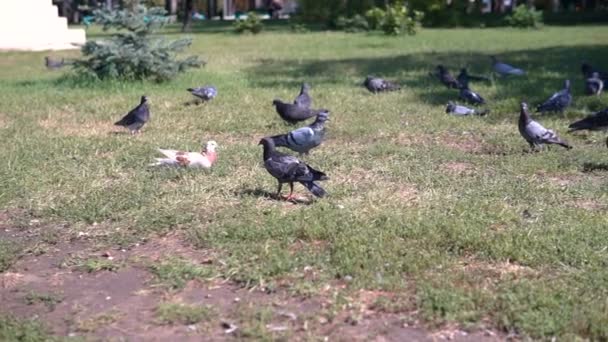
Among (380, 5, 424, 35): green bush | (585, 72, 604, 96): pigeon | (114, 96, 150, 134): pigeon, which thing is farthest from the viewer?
(380, 5, 424, 35): green bush

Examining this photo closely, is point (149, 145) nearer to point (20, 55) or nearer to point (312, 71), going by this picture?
point (312, 71)

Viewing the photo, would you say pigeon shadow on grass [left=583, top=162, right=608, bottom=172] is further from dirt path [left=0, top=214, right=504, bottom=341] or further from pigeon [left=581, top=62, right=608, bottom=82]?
pigeon [left=581, top=62, right=608, bottom=82]

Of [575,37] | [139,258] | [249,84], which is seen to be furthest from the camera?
[575,37]

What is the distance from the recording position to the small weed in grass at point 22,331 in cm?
402

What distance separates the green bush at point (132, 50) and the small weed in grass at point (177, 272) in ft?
28.4

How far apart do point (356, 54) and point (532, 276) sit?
47.9ft

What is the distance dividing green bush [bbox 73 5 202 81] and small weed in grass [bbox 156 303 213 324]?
30.6 feet

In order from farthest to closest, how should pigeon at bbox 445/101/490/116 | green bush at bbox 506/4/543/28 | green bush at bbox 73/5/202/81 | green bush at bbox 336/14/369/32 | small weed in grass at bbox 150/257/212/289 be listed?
1. green bush at bbox 336/14/369/32
2. green bush at bbox 506/4/543/28
3. green bush at bbox 73/5/202/81
4. pigeon at bbox 445/101/490/116
5. small weed in grass at bbox 150/257/212/289

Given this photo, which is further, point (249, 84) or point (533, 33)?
point (533, 33)

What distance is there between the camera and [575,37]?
74.6 ft

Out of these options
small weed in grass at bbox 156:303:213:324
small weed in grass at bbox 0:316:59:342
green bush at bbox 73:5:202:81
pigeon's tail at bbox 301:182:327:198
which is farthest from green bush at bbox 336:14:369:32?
small weed in grass at bbox 0:316:59:342

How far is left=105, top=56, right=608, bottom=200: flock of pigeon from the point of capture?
6.20 meters

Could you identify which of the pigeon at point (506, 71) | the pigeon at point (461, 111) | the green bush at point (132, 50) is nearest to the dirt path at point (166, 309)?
the pigeon at point (461, 111)

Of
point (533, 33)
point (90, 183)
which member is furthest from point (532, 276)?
point (533, 33)
